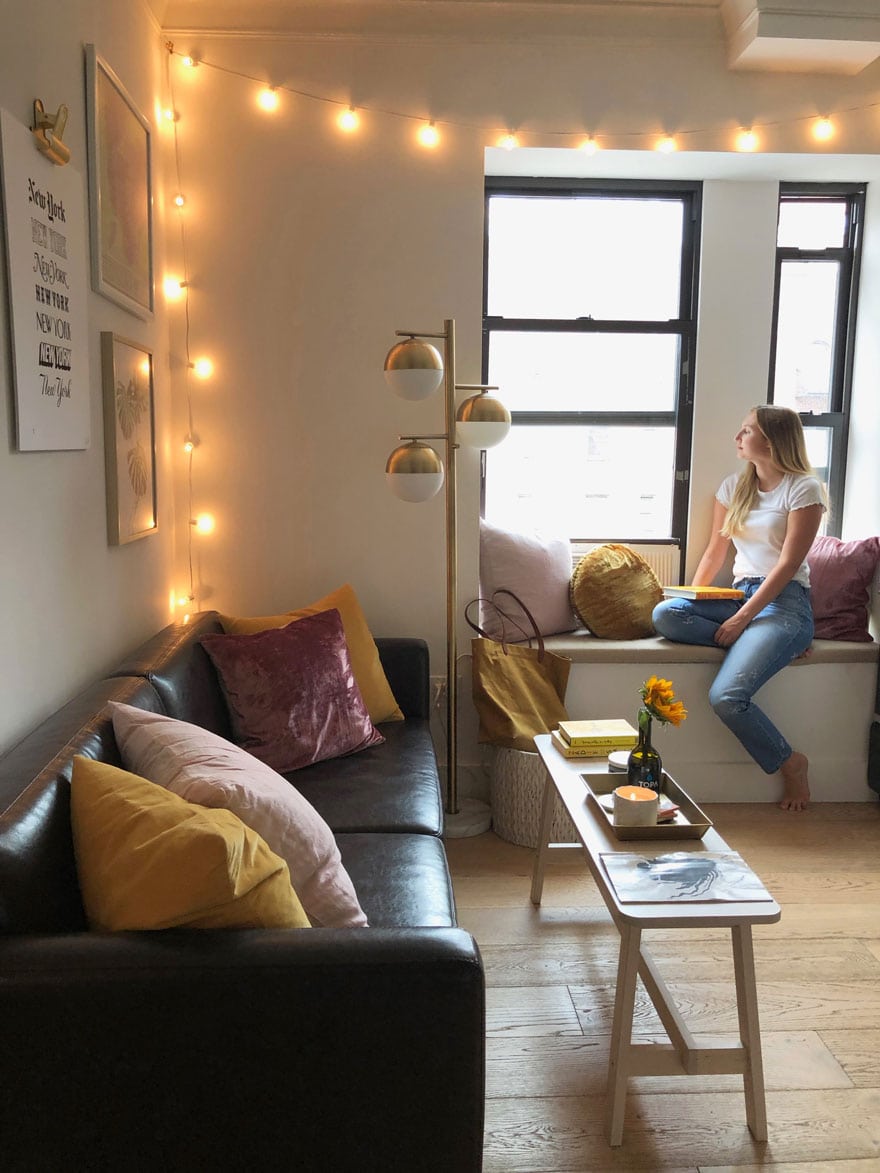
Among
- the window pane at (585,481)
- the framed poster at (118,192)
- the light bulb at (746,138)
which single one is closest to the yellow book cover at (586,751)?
the window pane at (585,481)

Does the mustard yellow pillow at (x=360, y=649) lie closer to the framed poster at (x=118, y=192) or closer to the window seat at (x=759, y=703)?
the window seat at (x=759, y=703)

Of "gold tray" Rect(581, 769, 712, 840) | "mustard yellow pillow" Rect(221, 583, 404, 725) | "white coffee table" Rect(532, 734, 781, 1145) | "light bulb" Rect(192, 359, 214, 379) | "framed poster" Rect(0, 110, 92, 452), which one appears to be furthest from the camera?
"light bulb" Rect(192, 359, 214, 379)

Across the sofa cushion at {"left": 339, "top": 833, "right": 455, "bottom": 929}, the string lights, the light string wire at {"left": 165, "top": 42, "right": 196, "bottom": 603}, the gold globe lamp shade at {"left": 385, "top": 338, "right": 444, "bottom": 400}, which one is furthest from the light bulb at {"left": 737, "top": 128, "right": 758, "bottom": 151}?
the sofa cushion at {"left": 339, "top": 833, "right": 455, "bottom": 929}

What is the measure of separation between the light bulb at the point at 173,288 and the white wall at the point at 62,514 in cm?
38

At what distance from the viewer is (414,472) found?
113 inches

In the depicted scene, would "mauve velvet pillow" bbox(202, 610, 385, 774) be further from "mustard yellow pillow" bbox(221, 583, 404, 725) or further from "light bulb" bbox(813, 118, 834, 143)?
"light bulb" bbox(813, 118, 834, 143)

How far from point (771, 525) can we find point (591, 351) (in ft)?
3.37

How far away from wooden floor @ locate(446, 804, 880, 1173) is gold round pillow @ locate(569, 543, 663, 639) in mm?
856

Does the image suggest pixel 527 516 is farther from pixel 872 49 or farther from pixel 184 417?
pixel 872 49

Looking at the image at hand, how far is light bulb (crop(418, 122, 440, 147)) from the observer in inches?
128

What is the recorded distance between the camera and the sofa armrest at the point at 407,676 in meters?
3.14

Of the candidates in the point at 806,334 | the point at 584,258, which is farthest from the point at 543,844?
the point at 806,334

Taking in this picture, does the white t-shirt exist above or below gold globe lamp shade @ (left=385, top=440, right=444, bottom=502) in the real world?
below

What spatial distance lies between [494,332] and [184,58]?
4.82ft
